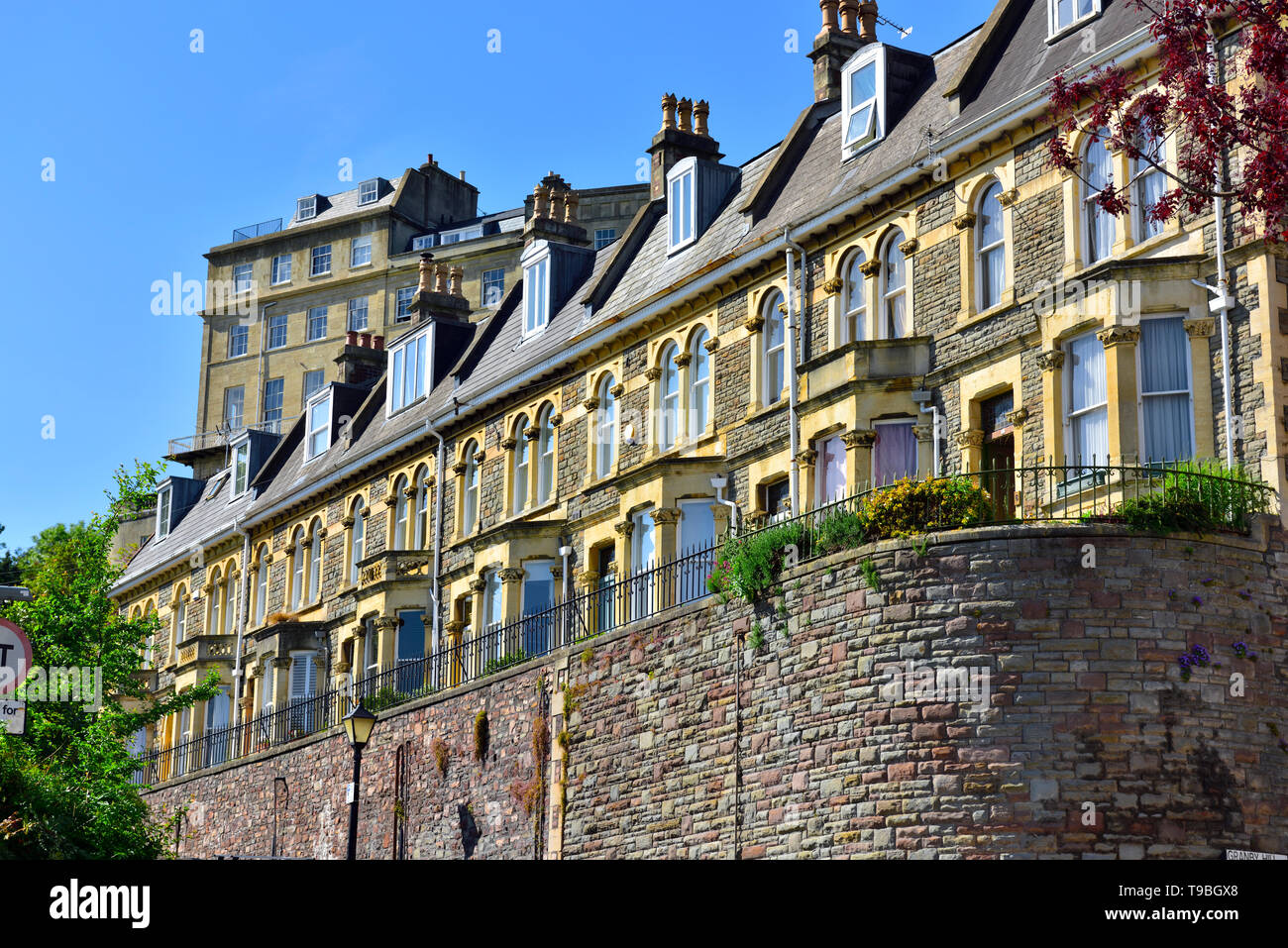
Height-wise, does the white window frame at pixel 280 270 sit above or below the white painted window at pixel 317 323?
above

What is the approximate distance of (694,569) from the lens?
28.7 meters

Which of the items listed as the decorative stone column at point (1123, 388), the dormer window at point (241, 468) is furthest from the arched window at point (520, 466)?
the dormer window at point (241, 468)

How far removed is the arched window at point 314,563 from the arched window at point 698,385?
15.9 m

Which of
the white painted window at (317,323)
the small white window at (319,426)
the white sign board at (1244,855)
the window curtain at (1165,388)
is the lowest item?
the white sign board at (1244,855)

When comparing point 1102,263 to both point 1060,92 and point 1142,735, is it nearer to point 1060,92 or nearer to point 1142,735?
point 1060,92

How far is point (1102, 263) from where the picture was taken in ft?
82.8

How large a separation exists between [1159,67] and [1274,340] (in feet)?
14.0

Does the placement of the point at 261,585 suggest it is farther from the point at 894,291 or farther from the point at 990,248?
the point at 990,248

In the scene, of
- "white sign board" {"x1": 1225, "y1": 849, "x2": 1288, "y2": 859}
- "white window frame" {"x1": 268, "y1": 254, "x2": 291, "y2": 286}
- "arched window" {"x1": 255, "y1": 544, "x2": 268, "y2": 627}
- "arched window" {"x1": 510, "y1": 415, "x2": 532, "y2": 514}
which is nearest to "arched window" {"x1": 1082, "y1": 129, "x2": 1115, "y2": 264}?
"white sign board" {"x1": 1225, "y1": 849, "x2": 1288, "y2": 859}

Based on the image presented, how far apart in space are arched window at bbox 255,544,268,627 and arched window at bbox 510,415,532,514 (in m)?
13.5

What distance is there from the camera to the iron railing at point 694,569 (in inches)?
874

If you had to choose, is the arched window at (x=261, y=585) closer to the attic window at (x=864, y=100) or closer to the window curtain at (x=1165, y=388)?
the attic window at (x=864, y=100)

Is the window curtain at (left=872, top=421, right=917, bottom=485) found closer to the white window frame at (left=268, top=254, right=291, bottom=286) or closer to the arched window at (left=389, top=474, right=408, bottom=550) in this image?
the arched window at (left=389, top=474, right=408, bottom=550)
